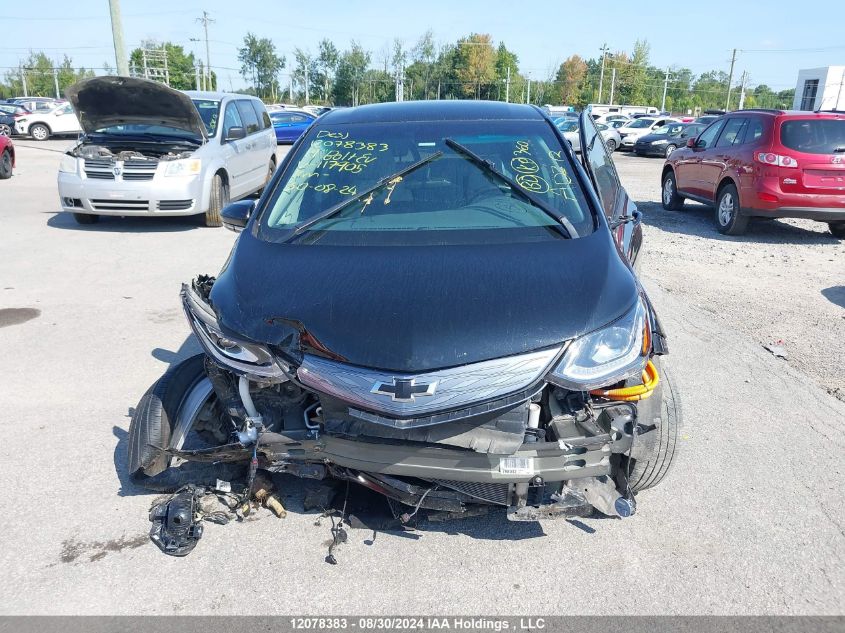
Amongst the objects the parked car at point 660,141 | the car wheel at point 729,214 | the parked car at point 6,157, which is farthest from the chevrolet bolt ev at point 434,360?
the parked car at point 660,141

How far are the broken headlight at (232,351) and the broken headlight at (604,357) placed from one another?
110 centimetres

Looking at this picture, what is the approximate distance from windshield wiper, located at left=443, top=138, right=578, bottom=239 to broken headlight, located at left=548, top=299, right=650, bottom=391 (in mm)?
759

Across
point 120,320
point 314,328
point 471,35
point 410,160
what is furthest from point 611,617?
point 471,35

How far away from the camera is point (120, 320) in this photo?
5.95 m

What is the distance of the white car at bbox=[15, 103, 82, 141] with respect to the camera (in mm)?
27984

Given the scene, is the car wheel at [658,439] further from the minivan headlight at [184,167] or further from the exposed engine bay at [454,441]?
the minivan headlight at [184,167]

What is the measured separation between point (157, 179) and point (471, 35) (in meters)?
94.2

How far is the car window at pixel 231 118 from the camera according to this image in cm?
1049

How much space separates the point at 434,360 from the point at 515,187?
148cm

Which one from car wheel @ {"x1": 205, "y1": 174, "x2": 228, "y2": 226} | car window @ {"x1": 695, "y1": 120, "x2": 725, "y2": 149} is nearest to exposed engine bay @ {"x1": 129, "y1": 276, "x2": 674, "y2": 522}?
car wheel @ {"x1": 205, "y1": 174, "x2": 228, "y2": 226}

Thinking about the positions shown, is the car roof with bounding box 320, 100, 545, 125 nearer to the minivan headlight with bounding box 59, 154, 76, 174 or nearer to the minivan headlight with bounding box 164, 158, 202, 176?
the minivan headlight with bounding box 164, 158, 202, 176

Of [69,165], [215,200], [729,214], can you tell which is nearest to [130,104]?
[69,165]

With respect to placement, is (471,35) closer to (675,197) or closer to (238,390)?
(675,197)

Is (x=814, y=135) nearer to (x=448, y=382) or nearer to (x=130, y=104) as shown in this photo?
(x=448, y=382)
